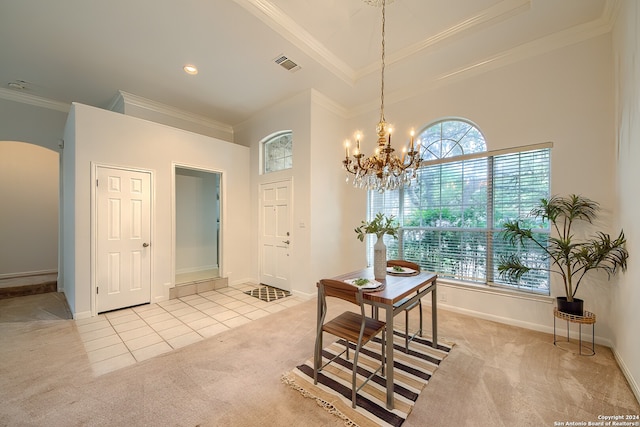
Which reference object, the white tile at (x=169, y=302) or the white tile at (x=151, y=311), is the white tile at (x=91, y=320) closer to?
the white tile at (x=151, y=311)

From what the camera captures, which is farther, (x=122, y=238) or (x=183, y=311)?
(x=122, y=238)

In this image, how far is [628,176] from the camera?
2.18 m

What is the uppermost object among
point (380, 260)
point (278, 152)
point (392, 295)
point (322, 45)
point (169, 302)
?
point (322, 45)

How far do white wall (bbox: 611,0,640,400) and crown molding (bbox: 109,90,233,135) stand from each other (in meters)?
6.05

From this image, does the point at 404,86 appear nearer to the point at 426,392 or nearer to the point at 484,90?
the point at 484,90

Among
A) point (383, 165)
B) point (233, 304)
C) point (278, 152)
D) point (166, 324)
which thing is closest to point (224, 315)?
point (233, 304)

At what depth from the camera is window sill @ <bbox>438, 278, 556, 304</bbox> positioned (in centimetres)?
293

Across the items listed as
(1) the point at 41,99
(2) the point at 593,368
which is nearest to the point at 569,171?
(2) the point at 593,368

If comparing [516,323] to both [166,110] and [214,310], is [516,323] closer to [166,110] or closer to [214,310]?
[214,310]

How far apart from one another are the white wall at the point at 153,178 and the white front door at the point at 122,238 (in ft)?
0.34

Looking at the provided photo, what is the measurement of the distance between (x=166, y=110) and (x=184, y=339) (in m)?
4.21

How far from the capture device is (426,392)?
192cm

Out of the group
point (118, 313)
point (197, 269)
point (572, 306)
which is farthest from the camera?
point (197, 269)

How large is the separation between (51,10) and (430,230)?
529cm
